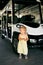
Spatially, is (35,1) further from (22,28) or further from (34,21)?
(22,28)

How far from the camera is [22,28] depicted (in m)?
7.59

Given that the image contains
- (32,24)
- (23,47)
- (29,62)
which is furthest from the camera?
(32,24)

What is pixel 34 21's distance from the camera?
10719 mm

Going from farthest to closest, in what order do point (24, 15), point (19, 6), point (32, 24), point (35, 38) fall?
point (19, 6)
point (24, 15)
point (32, 24)
point (35, 38)

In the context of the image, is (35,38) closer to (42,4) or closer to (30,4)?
(42,4)

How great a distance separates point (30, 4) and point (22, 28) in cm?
441

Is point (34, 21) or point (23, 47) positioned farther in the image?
point (34, 21)

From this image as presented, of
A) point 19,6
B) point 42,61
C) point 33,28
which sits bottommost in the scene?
point 42,61

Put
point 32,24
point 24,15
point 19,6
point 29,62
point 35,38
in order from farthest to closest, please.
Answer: point 19,6
point 24,15
point 32,24
point 35,38
point 29,62

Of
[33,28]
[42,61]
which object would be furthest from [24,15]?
[42,61]

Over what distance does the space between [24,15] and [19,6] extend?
104 centimetres

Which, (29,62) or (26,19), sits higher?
(26,19)

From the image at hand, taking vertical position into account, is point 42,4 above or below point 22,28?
above

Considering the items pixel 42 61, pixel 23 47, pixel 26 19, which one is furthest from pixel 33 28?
pixel 42 61
